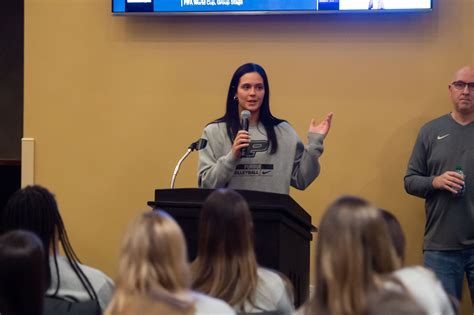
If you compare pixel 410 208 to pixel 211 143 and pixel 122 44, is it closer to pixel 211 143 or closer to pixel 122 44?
pixel 211 143

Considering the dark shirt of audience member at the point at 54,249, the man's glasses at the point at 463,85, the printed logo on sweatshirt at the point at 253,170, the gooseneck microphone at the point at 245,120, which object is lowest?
the dark shirt of audience member at the point at 54,249

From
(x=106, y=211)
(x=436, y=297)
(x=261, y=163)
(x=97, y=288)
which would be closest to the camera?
(x=436, y=297)

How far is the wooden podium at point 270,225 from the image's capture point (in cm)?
371

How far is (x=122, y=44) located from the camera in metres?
6.09

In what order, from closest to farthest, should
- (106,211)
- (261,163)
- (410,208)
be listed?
1. (261,163)
2. (410,208)
3. (106,211)

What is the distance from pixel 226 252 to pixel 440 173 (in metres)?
2.77

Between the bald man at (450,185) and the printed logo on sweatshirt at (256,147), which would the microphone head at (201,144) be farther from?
the bald man at (450,185)

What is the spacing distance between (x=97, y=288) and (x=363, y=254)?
1.16 m

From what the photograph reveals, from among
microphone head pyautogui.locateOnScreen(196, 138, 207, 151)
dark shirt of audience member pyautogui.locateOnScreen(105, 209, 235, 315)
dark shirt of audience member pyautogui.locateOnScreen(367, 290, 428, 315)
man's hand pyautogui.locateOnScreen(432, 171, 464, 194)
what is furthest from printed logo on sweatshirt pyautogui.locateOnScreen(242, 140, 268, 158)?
dark shirt of audience member pyautogui.locateOnScreen(367, 290, 428, 315)

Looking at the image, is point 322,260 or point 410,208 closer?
point 322,260

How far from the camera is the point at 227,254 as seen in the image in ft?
9.53

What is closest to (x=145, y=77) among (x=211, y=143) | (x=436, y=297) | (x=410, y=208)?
(x=211, y=143)

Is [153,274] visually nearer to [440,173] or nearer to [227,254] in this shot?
[227,254]

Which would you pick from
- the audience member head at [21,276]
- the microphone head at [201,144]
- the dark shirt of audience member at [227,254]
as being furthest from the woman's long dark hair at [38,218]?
the microphone head at [201,144]
